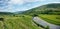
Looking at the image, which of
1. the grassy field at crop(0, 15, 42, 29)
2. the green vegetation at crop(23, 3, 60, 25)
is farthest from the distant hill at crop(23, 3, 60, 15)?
the grassy field at crop(0, 15, 42, 29)

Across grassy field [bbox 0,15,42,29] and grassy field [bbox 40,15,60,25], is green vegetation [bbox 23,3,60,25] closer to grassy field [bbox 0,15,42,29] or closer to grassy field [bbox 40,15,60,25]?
grassy field [bbox 40,15,60,25]

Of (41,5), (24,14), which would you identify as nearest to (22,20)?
(24,14)

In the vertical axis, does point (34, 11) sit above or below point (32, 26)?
above

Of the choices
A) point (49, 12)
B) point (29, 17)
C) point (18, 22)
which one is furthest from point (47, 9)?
point (18, 22)

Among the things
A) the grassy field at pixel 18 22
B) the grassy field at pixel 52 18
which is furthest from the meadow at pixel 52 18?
the grassy field at pixel 18 22

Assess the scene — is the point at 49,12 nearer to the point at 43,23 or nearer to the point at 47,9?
the point at 47,9

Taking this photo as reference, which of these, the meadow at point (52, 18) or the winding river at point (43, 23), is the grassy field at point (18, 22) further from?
the meadow at point (52, 18)

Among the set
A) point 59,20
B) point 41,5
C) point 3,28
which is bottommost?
point 3,28

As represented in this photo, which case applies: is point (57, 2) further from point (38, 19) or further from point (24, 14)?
point (24, 14)
